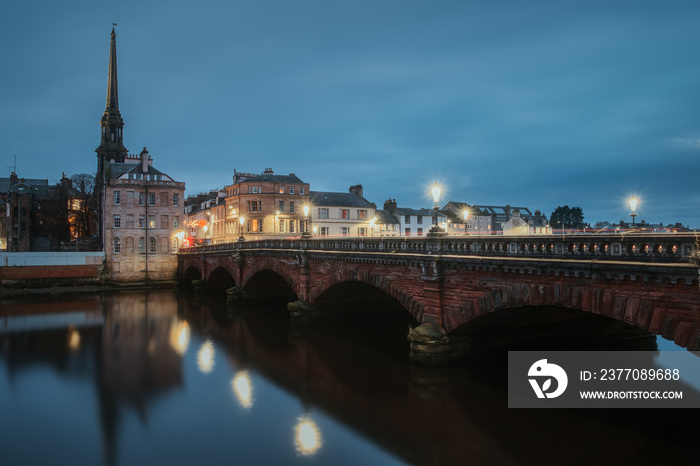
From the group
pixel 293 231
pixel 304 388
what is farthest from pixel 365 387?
pixel 293 231

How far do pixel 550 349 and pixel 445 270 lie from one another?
8453mm

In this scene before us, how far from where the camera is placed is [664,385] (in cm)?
2070

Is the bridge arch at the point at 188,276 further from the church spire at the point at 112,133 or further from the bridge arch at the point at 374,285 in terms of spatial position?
the bridge arch at the point at 374,285

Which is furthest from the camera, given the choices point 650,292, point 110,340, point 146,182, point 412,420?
point 146,182

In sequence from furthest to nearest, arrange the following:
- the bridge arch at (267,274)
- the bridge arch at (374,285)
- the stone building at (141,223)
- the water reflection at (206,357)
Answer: the stone building at (141,223), the bridge arch at (267,274), the water reflection at (206,357), the bridge arch at (374,285)

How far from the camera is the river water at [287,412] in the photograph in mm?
15234

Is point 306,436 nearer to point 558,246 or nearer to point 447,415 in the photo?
point 447,415

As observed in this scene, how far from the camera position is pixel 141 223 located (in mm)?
68375

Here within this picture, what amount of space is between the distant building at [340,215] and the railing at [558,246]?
156 ft

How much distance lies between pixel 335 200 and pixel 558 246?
63.2 meters

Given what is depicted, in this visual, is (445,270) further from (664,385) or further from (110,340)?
(110,340)

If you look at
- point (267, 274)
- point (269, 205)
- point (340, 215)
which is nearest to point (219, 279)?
point (267, 274)

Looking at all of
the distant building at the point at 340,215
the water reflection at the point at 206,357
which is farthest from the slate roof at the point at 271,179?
the water reflection at the point at 206,357

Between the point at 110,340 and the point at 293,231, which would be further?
the point at 293,231
